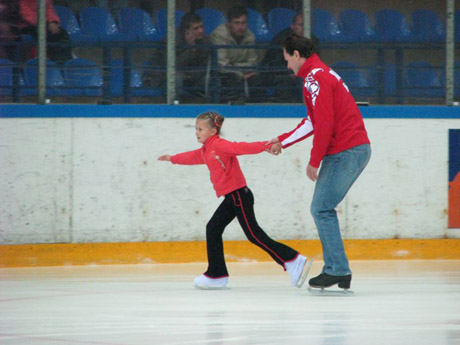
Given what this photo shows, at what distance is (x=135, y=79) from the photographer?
8.34 meters

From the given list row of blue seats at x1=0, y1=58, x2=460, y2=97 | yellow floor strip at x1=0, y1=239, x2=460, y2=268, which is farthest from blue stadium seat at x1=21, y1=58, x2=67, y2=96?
yellow floor strip at x1=0, y1=239, x2=460, y2=268

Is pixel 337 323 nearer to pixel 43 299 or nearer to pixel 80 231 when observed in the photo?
pixel 43 299

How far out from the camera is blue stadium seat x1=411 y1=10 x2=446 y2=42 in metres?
8.79

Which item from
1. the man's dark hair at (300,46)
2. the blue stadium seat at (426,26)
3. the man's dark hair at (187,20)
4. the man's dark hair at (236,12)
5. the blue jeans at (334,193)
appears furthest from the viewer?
the blue stadium seat at (426,26)

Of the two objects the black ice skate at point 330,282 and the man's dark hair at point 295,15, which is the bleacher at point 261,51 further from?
the black ice skate at point 330,282

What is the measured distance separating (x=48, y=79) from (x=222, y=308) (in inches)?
142

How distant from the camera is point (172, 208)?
8.05 m

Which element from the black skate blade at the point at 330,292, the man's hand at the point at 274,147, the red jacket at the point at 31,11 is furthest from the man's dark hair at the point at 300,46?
the red jacket at the point at 31,11

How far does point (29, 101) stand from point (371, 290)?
3533 millimetres

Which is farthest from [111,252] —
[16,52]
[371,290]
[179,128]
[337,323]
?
[337,323]

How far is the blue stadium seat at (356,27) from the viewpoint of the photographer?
8750 millimetres

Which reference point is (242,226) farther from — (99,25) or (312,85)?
(99,25)

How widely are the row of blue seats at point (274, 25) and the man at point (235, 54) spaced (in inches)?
2.7

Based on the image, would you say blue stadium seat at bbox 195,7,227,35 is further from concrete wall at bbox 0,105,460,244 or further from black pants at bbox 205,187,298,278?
black pants at bbox 205,187,298,278
